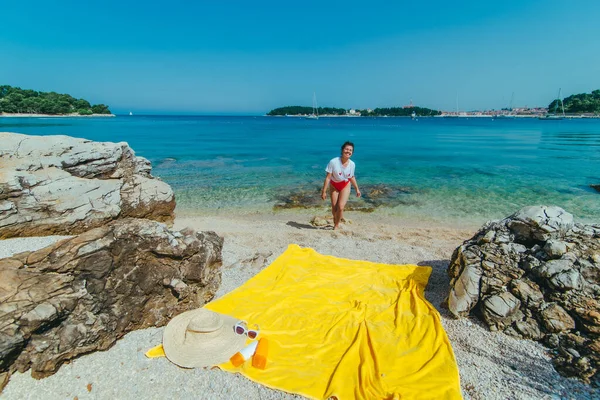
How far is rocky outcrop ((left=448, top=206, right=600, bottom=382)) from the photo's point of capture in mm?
4480

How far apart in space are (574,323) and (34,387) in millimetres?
7157

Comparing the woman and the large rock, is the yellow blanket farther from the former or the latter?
the large rock

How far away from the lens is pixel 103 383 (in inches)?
155

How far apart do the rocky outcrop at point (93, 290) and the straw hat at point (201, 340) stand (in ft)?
2.07

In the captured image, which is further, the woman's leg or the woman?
the woman's leg

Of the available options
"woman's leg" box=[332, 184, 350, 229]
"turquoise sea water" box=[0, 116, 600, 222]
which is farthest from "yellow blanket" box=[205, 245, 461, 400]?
"turquoise sea water" box=[0, 116, 600, 222]

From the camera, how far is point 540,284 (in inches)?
199

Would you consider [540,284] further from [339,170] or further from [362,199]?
[362,199]

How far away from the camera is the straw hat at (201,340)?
4219 mm

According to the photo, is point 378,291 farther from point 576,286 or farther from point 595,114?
point 595,114

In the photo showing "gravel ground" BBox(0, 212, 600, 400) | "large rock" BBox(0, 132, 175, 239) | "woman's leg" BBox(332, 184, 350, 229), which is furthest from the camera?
"woman's leg" BBox(332, 184, 350, 229)

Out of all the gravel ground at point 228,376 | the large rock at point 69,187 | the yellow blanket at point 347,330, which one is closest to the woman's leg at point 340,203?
the yellow blanket at point 347,330

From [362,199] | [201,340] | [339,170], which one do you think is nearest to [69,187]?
[201,340]

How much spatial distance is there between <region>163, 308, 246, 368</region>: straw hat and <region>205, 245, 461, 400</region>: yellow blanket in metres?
0.26
